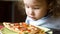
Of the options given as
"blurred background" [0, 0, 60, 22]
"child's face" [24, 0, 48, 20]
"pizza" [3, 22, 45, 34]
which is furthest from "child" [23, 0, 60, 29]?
"blurred background" [0, 0, 60, 22]

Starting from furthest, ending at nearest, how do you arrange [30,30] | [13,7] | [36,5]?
[13,7] → [36,5] → [30,30]

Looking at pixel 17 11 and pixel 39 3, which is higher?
pixel 39 3

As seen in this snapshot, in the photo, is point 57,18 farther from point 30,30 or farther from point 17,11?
point 17,11

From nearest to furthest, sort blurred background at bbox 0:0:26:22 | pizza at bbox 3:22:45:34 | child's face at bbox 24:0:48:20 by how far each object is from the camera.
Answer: pizza at bbox 3:22:45:34
child's face at bbox 24:0:48:20
blurred background at bbox 0:0:26:22

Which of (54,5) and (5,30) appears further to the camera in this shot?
(54,5)

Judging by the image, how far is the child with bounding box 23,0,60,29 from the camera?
0.66m

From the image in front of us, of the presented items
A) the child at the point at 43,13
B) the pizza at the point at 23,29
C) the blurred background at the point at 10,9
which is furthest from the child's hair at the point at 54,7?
the blurred background at the point at 10,9

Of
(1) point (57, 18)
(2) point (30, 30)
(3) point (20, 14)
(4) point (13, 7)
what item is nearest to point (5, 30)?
(2) point (30, 30)

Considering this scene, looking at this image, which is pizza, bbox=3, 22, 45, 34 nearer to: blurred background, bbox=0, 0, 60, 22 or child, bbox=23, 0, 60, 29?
child, bbox=23, 0, 60, 29

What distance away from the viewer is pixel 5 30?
56cm

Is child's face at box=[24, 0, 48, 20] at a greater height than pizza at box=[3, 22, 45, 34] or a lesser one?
greater

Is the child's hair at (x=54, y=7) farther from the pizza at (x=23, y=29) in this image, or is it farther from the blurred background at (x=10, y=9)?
the blurred background at (x=10, y=9)

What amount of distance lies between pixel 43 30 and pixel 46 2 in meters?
0.17

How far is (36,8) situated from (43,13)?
0.17ft
